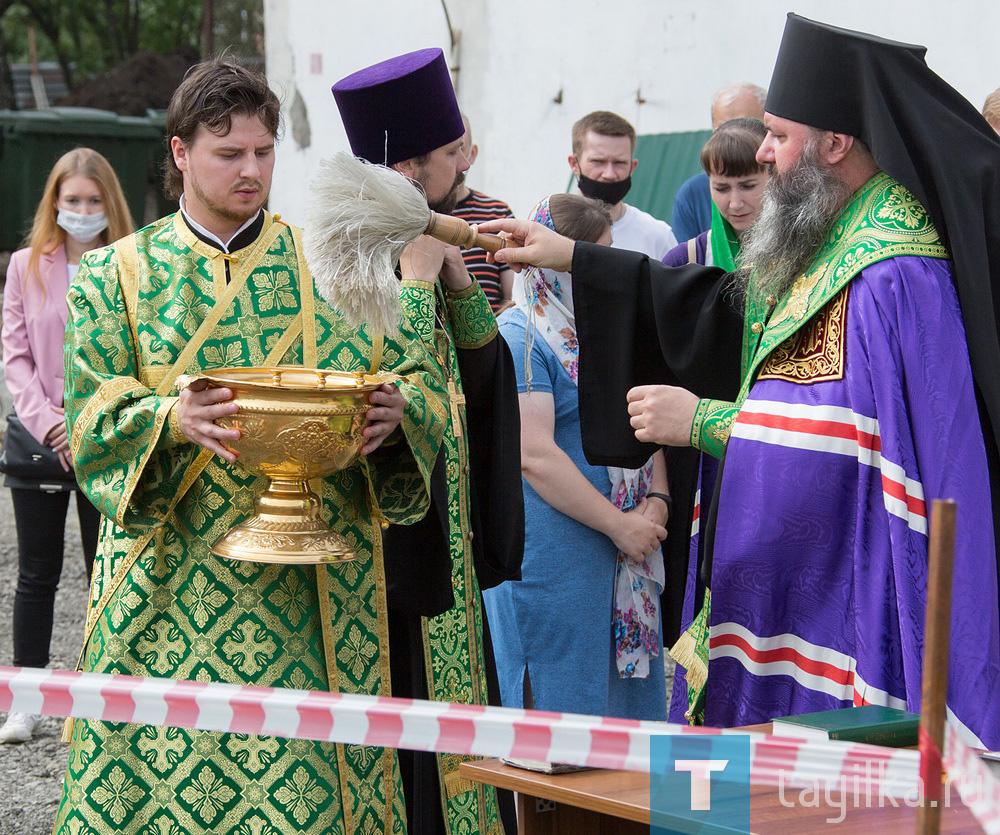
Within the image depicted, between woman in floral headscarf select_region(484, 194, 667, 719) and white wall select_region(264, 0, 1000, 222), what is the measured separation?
3.55m

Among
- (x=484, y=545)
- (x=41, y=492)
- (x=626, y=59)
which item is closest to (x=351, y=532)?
(x=484, y=545)

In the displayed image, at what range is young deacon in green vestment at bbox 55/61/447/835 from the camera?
256cm

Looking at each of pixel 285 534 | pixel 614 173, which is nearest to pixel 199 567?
pixel 285 534

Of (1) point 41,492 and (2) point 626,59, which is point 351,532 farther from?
(2) point 626,59

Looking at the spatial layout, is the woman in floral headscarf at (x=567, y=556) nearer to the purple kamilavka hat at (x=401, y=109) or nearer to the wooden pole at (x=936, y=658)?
the purple kamilavka hat at (x=401, y=109)

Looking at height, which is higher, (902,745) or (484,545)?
(902,745)

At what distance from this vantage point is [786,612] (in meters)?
2.89

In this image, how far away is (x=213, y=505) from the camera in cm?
265

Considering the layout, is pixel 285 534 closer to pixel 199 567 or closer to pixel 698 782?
pixel 199 567

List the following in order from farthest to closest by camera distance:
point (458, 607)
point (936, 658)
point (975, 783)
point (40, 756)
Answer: point (40, 756) → point (458, 607) → point (975, 783) → point (936, 658)

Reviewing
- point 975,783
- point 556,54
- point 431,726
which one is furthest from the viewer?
point 556,54

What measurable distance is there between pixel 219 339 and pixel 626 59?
7226 millimetres

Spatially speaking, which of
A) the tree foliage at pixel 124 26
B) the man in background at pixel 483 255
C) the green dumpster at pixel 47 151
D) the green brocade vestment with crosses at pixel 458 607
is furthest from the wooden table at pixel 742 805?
the tree foliage at pixel 124 26

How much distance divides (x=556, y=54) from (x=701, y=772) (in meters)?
8.46
